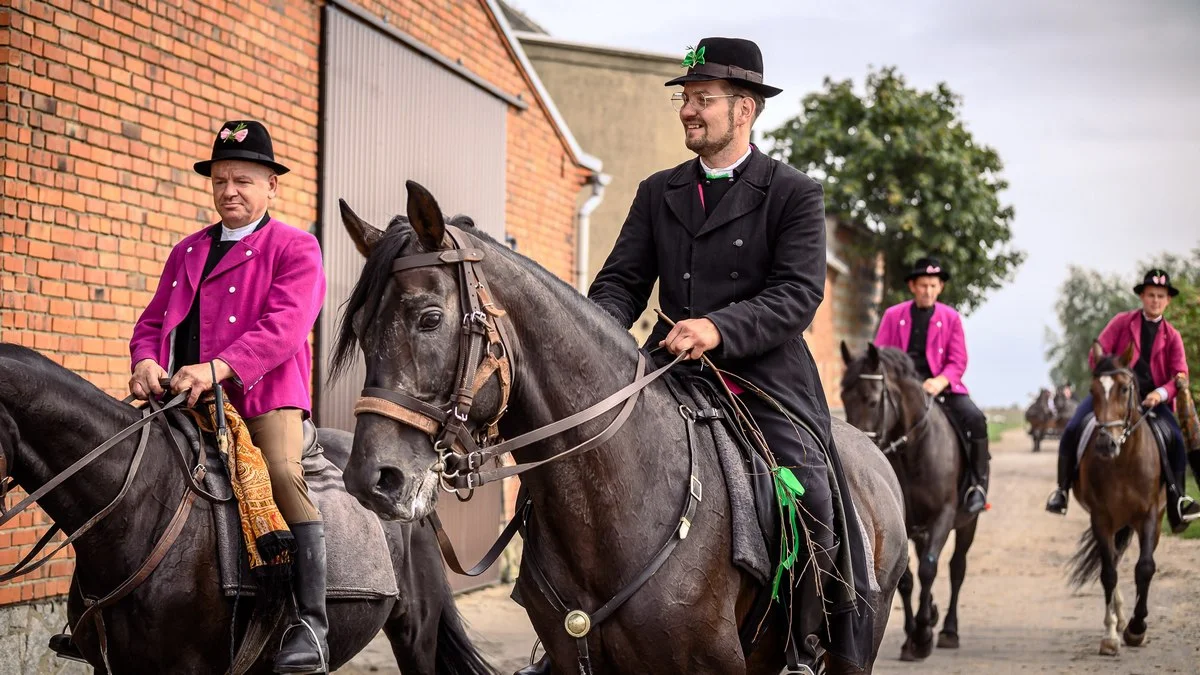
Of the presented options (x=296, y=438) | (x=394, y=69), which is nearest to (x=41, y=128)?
(x=296, y=438)

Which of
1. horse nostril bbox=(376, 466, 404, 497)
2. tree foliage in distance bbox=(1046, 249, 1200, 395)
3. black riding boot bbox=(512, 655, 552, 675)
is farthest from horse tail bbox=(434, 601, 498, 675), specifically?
tree foliage in distance bbox=(1046, 249, 1200, 395)

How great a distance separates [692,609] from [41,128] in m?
4.46

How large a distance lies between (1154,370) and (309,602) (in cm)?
853

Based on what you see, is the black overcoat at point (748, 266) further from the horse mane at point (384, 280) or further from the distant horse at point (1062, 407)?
the distant horse at point (1062, 407)

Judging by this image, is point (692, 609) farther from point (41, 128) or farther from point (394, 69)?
point (394, 69)

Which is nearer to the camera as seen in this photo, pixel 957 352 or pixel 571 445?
pixel 571 445

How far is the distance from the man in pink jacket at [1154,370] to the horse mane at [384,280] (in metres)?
8.08

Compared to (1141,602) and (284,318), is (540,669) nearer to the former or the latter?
(284,318)

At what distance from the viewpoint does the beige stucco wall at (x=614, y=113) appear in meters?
19.5

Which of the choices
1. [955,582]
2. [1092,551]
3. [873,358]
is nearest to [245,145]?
[873,358]

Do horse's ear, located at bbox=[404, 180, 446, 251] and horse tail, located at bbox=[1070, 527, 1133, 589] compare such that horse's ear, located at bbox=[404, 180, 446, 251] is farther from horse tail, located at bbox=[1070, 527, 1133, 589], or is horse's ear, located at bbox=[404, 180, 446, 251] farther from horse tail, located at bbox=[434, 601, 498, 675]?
horse tail, located at bbox=[1070, 527, 1133, 589]

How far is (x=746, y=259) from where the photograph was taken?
402 cm

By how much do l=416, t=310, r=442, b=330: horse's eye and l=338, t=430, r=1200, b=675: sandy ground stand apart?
15.3ft

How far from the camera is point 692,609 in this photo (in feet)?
11.6
